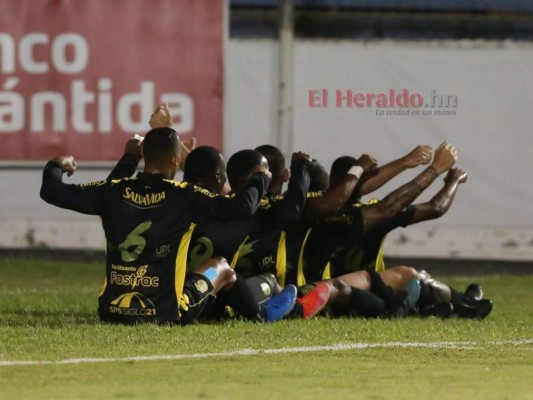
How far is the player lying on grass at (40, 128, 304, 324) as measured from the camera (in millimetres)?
9930

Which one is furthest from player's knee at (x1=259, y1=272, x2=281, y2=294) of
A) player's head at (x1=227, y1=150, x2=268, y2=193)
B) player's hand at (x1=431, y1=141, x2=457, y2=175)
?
player's hand at (x1=431, y1=141, x2=457, y2=175)

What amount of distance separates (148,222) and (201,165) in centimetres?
82

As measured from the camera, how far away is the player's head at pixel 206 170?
34.8 feet

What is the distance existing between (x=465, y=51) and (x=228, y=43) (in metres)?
2.55

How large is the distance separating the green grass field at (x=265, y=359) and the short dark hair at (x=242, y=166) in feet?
3.31

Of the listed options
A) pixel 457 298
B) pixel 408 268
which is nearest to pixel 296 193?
pixel 408 268

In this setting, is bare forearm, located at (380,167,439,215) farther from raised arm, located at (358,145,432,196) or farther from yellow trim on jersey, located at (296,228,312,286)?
yellow trim on jersey, located at (296,228,312,286)

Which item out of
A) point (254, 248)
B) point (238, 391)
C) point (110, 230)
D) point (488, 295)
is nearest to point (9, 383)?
point (238, 391)

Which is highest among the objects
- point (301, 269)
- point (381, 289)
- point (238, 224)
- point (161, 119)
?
point (161, 119)

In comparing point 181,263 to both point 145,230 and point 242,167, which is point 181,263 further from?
point 242,167

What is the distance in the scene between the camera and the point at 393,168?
12.1 meters

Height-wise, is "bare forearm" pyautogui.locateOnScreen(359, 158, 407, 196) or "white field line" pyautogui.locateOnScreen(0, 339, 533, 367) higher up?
"bare forearm" pyautogui.locateOnScreen(359, 158, 407, 196)

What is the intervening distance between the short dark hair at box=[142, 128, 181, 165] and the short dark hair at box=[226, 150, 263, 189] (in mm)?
957

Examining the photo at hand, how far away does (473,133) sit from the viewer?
17.2 metres
